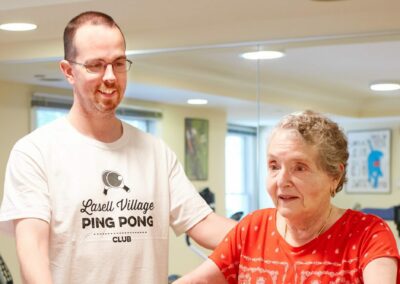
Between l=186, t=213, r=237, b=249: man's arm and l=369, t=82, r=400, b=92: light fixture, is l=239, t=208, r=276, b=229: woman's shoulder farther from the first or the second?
l=369, t=82, r=400, b=92: light fixture

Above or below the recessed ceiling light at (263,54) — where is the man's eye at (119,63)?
below

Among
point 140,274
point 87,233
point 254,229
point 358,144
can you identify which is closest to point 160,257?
point 140,274

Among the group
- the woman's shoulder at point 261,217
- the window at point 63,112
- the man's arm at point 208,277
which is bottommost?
the man's arm at point 208,277

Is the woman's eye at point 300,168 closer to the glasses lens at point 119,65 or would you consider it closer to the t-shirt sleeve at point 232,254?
the t-shirt sleeve at point 232,254

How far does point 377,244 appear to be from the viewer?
61.8 inches

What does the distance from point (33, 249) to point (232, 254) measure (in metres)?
0.49

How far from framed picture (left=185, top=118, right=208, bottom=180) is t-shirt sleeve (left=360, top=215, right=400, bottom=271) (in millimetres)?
2513

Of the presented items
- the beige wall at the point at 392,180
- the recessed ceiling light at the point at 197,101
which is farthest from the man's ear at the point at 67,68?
the recessed ceiling light at the point at 197,101

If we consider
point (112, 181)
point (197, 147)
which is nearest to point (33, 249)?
point (112, 181)

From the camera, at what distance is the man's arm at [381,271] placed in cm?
152

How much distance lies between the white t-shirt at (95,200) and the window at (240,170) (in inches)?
70.8

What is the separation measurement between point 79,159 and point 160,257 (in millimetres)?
361

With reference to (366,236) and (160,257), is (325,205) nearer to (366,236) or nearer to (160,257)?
(366,236)

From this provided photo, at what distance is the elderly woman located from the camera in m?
1.59
